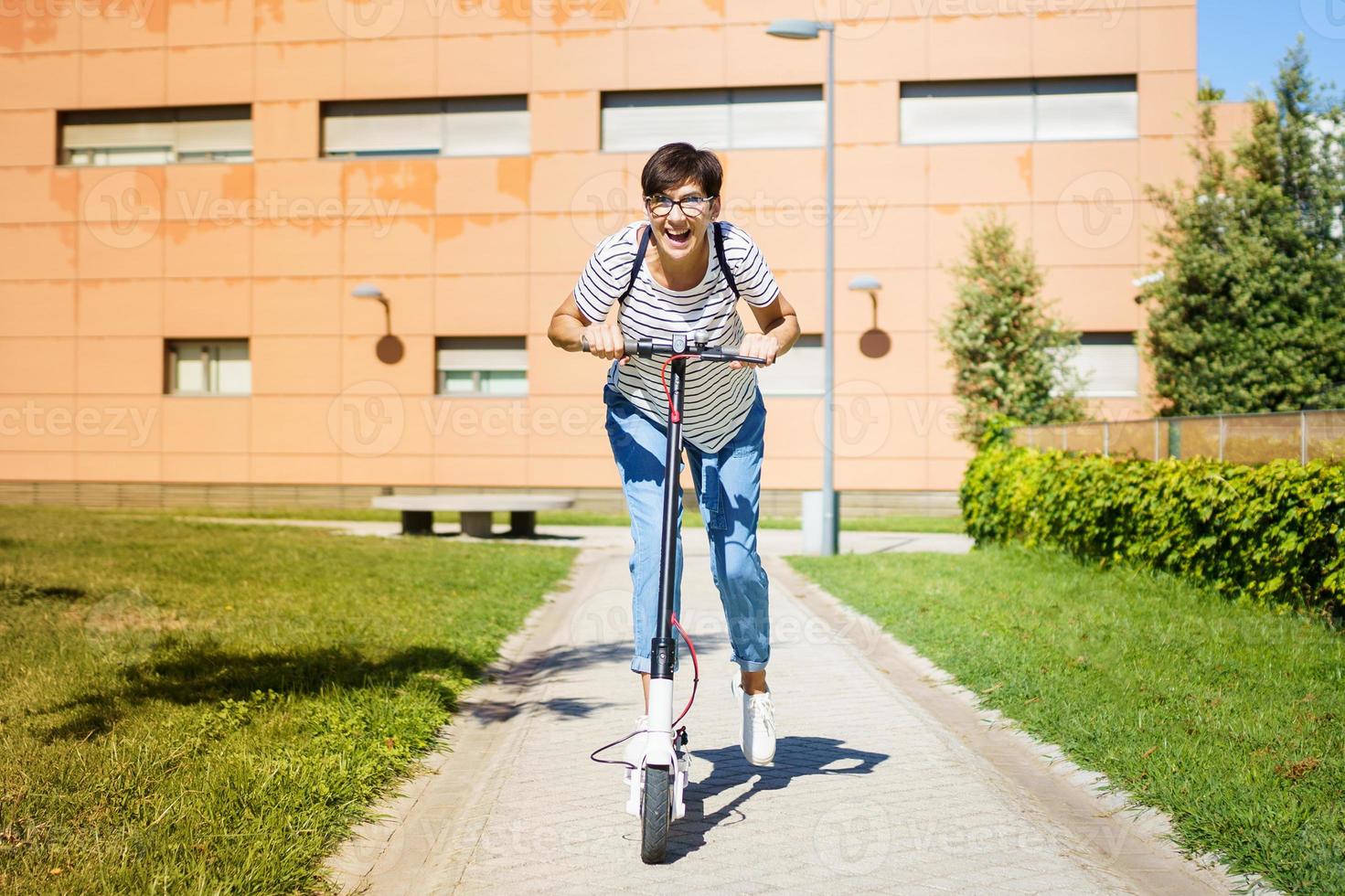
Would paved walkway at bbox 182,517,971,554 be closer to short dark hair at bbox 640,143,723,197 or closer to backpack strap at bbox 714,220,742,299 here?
backpack strap at bbox 714,220,742,299

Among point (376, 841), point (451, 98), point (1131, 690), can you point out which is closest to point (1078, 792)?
point (1131, 690)

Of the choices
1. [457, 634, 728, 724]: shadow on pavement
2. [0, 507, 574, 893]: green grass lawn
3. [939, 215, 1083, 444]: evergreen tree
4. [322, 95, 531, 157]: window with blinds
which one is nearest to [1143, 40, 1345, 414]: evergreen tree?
[939, 215, 1083, 444]: evergreen tree

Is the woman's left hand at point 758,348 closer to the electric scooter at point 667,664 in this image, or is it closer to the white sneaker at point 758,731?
the electric scooter at point 667,664

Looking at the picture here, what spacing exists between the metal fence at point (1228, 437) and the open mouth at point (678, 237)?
5.51m

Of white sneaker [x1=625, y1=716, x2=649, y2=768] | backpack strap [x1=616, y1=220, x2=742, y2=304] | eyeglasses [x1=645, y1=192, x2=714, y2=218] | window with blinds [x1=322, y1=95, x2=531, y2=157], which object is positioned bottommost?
white sneaker [x1=625, y1=716, x2=649, y2=768]

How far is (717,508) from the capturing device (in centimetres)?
414

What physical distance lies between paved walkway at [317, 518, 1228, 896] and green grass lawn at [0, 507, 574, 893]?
255mm

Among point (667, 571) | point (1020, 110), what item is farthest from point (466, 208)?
point (667, 571)

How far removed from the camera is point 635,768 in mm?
3662

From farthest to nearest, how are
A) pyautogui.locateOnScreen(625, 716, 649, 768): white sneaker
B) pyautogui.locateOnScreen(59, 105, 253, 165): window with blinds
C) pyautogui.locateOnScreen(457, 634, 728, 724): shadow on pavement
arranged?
pyautogui.locateOnScreen(59, 105, 253, 165): window with blinds < pyautogui.locateOnScreen(457, 634, 728, 724): shadow on pavement < pyautogui.locateOnScreen(625, 716, 649, 768): white sneaker

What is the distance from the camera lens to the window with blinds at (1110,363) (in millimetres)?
23297

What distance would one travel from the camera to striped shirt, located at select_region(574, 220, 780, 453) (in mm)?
3951

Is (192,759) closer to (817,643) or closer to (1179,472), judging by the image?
(817,643)

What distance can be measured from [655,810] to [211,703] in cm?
264
